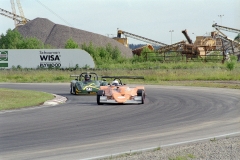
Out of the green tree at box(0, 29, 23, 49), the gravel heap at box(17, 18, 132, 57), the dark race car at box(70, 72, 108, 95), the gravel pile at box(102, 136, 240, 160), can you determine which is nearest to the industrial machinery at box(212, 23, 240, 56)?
the gravel heap at box(17, 18, 132, 57)

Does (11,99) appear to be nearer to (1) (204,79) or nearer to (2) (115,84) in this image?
(2) (115,84)

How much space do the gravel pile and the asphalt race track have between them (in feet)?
1.89

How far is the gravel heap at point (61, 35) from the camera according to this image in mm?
87681

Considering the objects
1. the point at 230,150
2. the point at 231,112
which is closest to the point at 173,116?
the point at 231,112

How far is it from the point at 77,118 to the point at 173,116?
9.76 ft

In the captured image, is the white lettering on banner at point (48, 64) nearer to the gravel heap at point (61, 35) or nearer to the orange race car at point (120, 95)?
the gravel heap at point (61, 35)

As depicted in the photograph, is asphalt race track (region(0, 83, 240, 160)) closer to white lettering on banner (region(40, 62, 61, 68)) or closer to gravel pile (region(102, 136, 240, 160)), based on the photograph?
gravel pile (region(102, 136, 240, 160))

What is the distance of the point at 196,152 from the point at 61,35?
79256 millimetres

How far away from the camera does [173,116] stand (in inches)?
675

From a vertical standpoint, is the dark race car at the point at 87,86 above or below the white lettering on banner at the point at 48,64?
below

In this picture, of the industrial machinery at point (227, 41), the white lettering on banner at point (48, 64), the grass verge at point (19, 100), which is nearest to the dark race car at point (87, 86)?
the grass verge at point (19, 100)

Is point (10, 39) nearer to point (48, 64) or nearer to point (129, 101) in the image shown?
point (48, 64)

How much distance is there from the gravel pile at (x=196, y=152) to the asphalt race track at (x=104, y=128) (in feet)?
1.89

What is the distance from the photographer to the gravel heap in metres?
87.7
